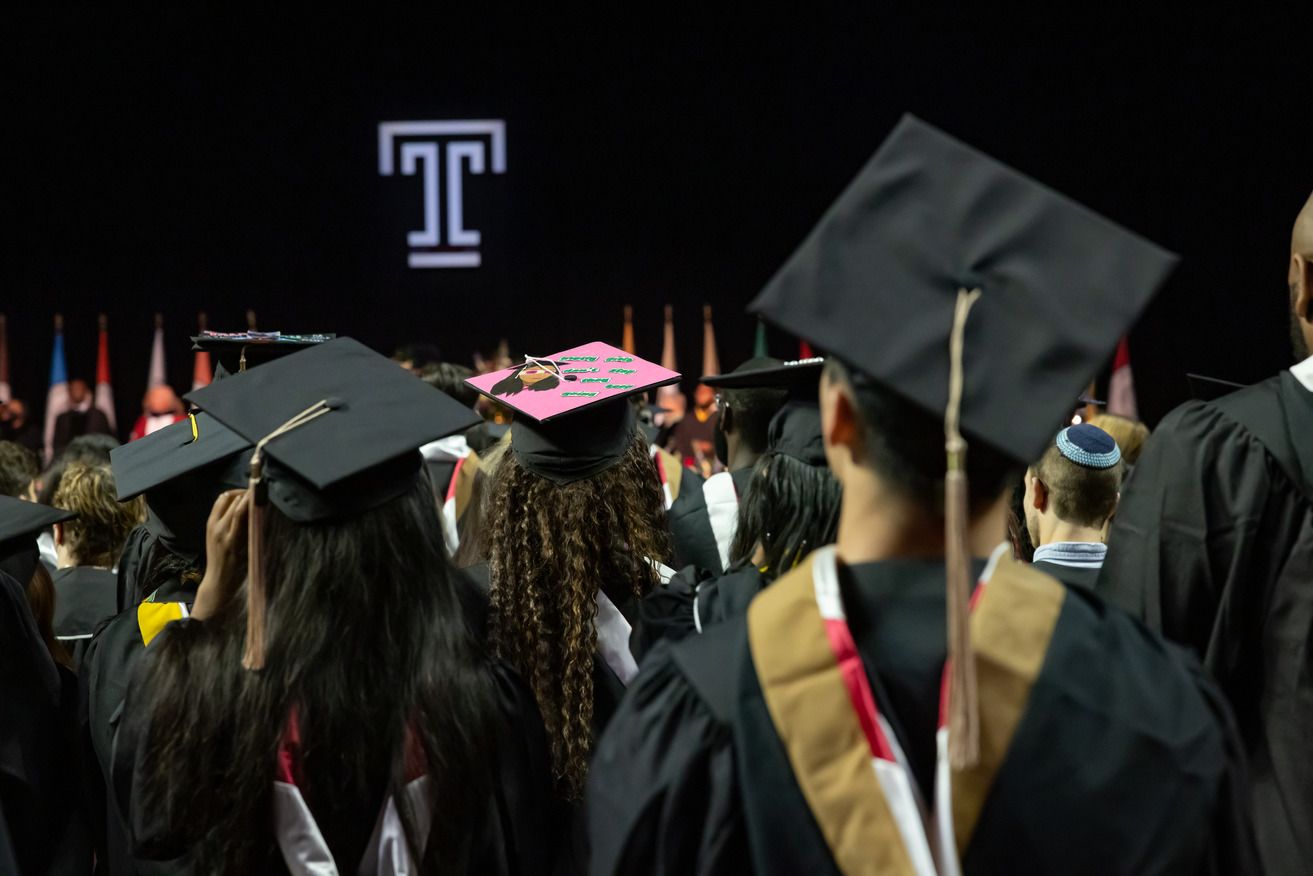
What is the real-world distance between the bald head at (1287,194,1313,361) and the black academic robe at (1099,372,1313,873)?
107 millimetres

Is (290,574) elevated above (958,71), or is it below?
below

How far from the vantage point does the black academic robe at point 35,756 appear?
6.94 feet

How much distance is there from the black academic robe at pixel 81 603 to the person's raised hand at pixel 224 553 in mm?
1597

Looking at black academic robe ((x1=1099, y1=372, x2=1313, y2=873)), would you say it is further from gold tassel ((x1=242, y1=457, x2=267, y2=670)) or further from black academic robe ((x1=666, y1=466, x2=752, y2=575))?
black academic robe ((x1=666, y1=466, x2=752, y2=575))

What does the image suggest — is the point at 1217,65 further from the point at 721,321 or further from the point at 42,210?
the point at 42,210

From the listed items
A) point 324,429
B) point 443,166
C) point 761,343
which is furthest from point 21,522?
point 443,166

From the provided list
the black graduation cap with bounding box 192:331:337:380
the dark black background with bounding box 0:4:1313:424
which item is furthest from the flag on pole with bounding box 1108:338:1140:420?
the black graduation cap with bounding box 192:331:337:380

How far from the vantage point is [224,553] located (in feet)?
6.13

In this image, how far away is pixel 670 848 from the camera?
1246mm

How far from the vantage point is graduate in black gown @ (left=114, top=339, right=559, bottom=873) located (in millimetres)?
1717

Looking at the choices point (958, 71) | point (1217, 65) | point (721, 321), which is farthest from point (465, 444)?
point (1217, 65)

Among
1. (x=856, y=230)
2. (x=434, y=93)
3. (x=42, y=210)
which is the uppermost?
(x=434, y=93)

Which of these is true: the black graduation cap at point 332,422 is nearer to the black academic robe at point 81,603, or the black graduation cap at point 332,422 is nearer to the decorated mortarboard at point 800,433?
the decorated mortarboard at point 800,433

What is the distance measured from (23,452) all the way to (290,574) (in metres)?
2.87
